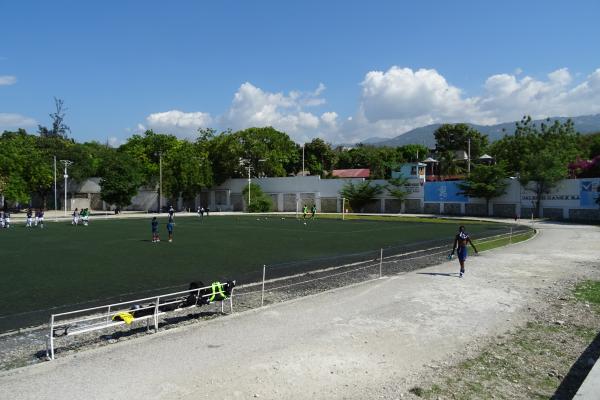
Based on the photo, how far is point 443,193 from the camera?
2557 inches

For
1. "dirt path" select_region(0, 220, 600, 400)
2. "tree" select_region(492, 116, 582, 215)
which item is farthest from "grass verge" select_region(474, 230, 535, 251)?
"tree" select_region(492, 116, 582, 215)

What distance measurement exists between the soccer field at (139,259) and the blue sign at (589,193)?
2326 centimetres

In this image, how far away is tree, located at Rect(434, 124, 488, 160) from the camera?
97.8 meters

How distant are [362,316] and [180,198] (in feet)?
232

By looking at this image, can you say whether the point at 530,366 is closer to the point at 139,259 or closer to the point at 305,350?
the point at 305,350

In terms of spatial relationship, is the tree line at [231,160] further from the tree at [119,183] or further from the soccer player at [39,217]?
the soccer player at [39,217]

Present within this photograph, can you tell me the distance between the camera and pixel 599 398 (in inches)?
259

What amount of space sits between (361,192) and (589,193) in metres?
28.7

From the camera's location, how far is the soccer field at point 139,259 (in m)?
14.6

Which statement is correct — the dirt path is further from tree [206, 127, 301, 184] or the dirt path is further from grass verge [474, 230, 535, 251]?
tree [206, 127, 301, 184]

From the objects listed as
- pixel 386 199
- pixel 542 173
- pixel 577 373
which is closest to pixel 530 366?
pixel 577 373

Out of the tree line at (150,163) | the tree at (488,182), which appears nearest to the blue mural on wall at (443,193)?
the tree at (488,182)

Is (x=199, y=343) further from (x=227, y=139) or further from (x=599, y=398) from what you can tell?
(x=227, y=139)

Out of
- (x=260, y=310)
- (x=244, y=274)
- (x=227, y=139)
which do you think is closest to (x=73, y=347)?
(x=260, y=310)
